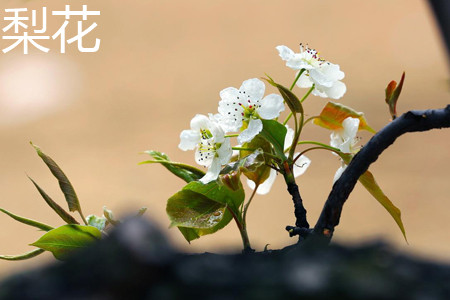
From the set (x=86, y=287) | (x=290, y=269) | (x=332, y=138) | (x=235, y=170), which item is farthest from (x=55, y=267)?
(x=332, y=138)

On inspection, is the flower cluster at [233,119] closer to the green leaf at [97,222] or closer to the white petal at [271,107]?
the white petal at [271,107]

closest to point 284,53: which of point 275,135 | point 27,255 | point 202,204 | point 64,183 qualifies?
point 275,135

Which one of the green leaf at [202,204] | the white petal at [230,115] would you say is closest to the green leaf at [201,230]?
the green leaf at [202,204]

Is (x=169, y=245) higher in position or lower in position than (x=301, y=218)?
higher

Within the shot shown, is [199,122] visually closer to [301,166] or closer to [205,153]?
[205,153]

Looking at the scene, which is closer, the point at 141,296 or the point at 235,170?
the point at 141,296

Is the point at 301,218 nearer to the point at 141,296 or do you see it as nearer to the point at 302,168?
the point at 302,168

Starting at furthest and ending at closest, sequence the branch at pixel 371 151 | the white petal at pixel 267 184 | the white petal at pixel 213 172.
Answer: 1. the white petal at pixel 267 184
2. the white petal at pixel 213 172
3. the branch at pixel 371 151
